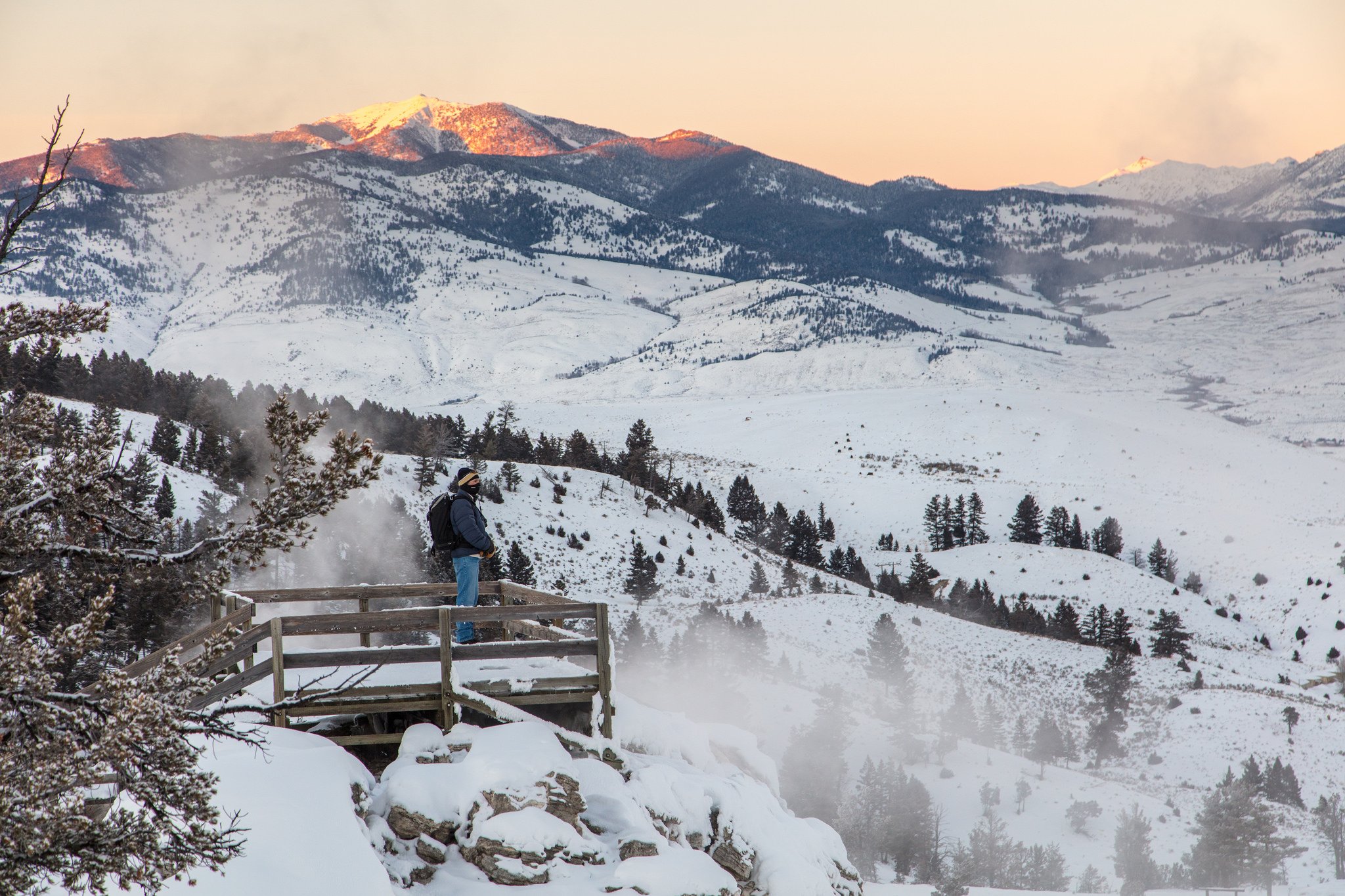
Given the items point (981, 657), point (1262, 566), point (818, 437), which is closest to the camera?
point (981, 657)

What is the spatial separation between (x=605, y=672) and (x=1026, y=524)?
9466 centimetres

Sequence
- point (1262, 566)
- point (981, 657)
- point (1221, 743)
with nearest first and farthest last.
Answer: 1. point (1221, 743)
2. point (981, 657)
3. point (1262, 566)

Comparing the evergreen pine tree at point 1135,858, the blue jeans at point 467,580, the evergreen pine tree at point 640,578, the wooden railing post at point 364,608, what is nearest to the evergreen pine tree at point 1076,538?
the evergreen pine tree at point 640,578

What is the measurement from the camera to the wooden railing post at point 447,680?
34.5 feet

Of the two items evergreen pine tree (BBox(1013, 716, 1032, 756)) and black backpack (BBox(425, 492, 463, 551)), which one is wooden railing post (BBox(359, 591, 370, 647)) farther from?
evergreen pine tree (BBox(1013, 716, 1032, 756))

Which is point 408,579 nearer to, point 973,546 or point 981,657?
point 981,657

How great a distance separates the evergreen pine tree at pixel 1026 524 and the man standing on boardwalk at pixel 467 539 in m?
91.2

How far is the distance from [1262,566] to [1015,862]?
64.8 meters

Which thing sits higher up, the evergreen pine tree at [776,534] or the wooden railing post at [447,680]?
the wooden railing post at [447,680]

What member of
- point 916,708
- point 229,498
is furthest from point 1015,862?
point 229,498

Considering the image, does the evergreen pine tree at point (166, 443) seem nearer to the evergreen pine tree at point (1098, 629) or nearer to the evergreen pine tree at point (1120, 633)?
the evergreen pine tree at point (1120, 633)

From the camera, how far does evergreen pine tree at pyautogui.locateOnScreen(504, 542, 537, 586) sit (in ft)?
152

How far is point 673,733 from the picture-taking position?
12.6 m

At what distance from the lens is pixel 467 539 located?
490 inches
